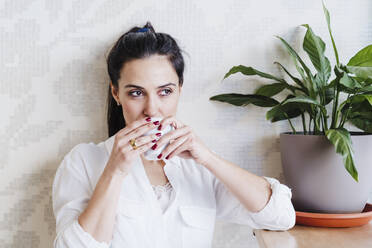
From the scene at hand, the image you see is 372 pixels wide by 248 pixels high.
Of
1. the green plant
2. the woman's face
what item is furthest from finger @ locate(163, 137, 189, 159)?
the green plant

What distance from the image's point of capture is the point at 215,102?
133cm

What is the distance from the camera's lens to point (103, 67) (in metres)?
1.33

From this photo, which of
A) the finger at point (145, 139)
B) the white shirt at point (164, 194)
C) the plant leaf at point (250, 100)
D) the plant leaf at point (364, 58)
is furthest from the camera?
the plant leaf at point (250, 100)

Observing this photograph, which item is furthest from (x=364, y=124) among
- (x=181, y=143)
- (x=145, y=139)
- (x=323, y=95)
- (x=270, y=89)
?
(x=145, y=139)

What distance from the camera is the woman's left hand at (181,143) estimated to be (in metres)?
0.94

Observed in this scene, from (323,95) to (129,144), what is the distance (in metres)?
0.63

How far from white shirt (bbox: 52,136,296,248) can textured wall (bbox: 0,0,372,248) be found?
0.17 m

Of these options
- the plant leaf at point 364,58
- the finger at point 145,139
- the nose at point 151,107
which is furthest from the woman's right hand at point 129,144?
the plant leaf at point 364,58

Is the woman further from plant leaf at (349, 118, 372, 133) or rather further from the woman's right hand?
plant leaf at (349, 118, 372, 133)

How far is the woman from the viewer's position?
100cm

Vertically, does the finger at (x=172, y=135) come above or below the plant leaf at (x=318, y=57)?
below

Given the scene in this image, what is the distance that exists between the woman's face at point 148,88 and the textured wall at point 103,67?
0.24 metres

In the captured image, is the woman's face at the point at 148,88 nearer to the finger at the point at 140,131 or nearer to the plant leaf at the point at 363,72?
the finger at the point at 140,131

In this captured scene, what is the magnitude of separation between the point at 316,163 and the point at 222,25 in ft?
1.98
